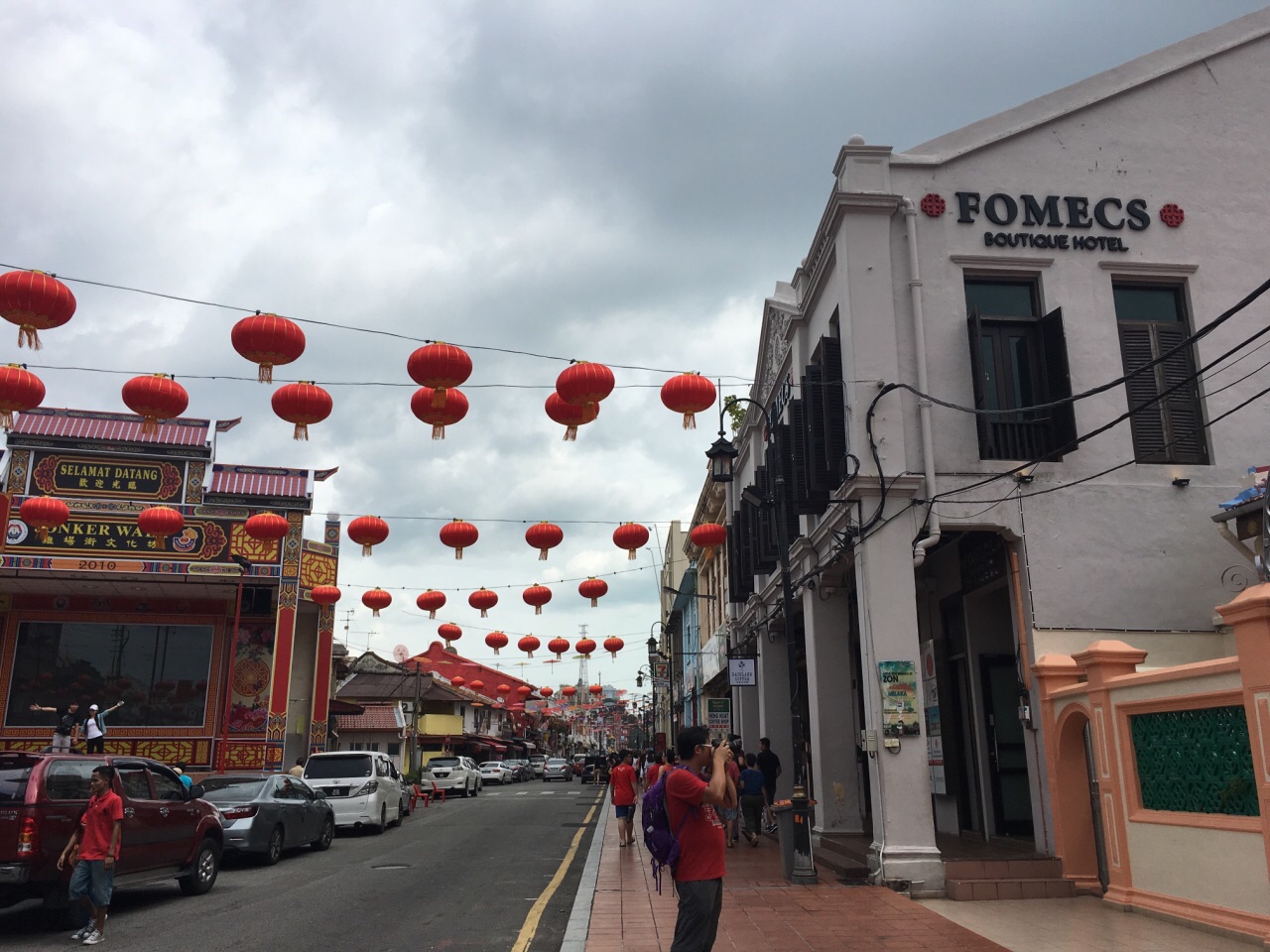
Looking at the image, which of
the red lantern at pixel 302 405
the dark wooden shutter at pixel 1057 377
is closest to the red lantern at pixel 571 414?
the red lantern at pixel 302 405

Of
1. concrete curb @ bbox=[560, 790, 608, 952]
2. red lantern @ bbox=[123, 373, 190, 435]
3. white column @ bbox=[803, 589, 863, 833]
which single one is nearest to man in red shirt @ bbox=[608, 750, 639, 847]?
concrete curb @ bbox=[560, 790, 608, 952]

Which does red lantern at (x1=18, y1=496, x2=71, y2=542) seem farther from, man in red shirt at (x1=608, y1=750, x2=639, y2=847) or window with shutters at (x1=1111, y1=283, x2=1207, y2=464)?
window with shutters at (x1=1111, y1=283, x2=1207, y2=464)

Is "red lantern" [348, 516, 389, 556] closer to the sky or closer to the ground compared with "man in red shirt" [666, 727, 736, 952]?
closer to the sky

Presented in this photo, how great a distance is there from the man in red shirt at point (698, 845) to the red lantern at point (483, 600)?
16.7 meters

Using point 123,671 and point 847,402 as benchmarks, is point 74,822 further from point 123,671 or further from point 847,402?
point 123,671

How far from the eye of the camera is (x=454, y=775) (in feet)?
127

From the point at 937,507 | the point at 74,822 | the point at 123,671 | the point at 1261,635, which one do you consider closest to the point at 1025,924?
the point at 1261,635

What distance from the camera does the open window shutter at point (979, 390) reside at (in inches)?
532

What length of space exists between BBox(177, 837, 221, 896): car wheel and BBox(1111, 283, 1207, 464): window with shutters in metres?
13.3

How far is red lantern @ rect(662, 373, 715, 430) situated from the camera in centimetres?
1316

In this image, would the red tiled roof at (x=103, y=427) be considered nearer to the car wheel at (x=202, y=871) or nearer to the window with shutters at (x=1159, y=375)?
the car wheel at (x=202, y=871)

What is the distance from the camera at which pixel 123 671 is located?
1230 inches

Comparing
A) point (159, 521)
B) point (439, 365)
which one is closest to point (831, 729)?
point (439, 365)

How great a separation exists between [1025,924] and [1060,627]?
425 centimetres
